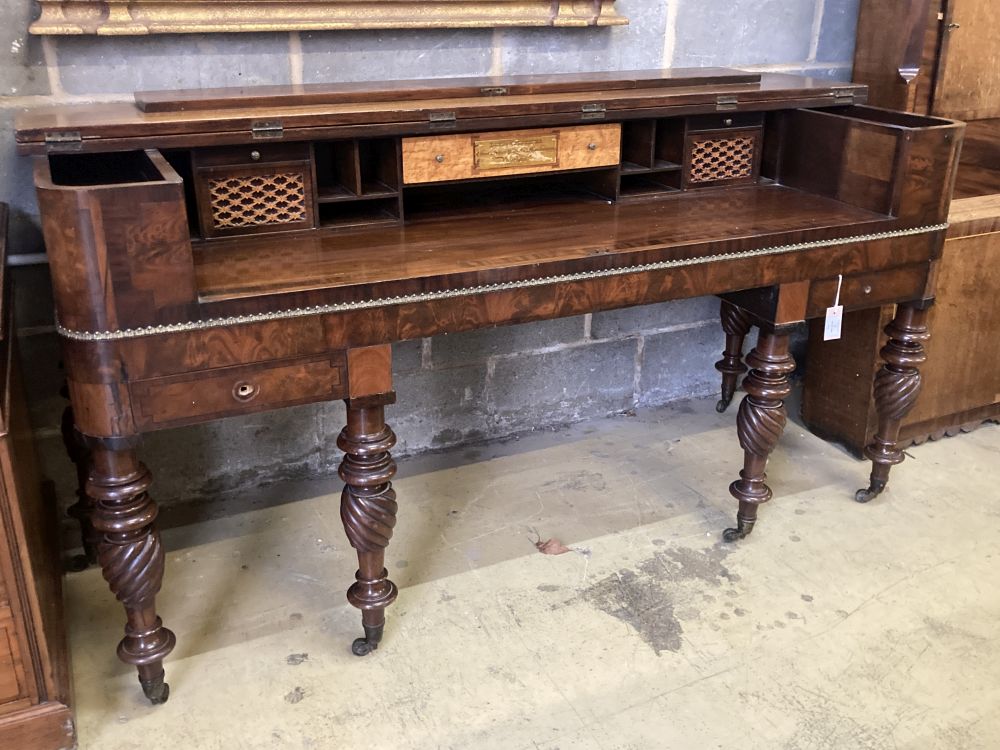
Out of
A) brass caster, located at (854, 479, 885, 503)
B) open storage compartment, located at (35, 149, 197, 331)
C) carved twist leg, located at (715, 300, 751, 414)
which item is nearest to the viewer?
open storage compartment, located at (35, 149, 197, 331)

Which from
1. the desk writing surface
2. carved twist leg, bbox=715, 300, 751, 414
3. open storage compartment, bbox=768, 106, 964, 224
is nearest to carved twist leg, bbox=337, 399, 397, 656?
the desk writing surface

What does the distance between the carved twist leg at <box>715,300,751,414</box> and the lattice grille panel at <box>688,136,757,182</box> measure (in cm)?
57

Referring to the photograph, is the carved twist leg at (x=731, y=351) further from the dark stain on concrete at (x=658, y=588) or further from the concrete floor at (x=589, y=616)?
the dark stain on concrete at (x=658, y=588)

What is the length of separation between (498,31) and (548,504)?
1.22 metres

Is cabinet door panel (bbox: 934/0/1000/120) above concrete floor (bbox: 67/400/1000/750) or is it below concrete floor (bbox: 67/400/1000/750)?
above

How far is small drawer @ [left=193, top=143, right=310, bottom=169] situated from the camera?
6.25 feet

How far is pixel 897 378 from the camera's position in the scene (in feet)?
7.93

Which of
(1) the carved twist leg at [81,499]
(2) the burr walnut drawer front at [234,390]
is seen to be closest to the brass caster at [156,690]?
(1) the carved twist leg at [81,499]

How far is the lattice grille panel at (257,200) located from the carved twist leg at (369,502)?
47 centimetres

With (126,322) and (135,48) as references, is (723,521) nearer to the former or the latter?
(126,322)

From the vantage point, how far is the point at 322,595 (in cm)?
221

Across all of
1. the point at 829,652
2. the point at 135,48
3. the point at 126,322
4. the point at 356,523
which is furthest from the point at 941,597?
the point at 135,48

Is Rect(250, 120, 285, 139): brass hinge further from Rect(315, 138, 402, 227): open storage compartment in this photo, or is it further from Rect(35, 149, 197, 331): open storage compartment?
Rect(35, 149, 197, 331): open storage compartment

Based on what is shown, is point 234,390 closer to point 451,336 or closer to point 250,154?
point 250,154
